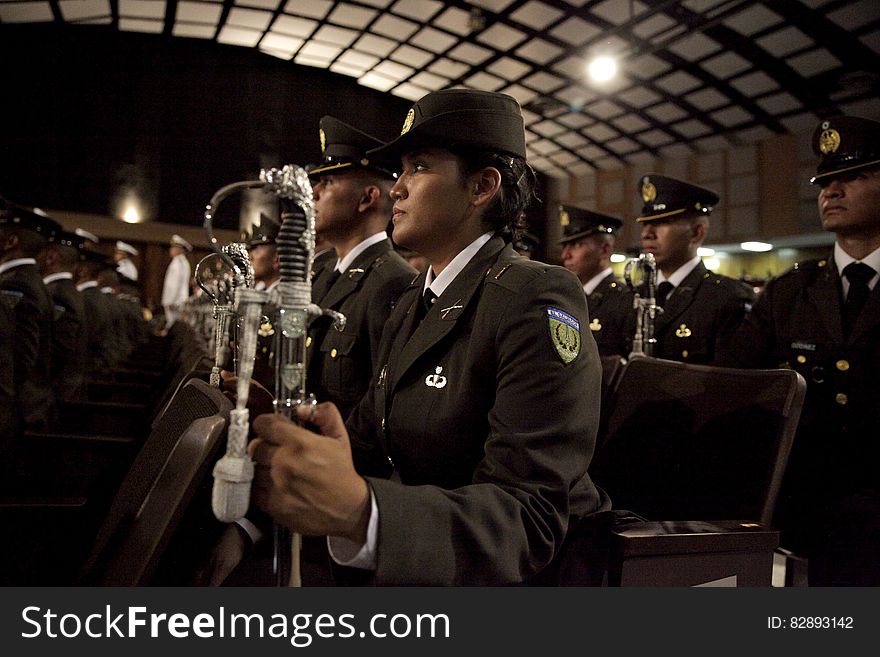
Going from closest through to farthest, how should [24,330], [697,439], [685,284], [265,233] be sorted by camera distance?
1. [697,439]
2. [685,284]
3. [24,330]
4. [265,233]

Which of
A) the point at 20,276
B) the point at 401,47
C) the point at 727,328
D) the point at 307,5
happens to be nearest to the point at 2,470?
the point at 20,276

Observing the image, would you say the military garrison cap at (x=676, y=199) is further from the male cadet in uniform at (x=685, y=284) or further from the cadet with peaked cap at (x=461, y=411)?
the cadet with peaked cap at (x=461, y=411)

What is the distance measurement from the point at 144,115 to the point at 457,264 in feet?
35.1

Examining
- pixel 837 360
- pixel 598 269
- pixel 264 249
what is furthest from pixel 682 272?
pixel 264 249

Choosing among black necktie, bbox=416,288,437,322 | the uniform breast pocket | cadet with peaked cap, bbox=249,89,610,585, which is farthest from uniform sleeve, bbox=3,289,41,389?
black necktie, bbox=416,288,437,322

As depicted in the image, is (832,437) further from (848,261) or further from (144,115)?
(144,115)

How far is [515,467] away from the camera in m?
0.92

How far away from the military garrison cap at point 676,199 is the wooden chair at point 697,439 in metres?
1.75

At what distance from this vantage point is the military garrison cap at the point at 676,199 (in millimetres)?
3104

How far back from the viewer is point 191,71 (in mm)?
10414

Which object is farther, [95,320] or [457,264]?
[95,320]

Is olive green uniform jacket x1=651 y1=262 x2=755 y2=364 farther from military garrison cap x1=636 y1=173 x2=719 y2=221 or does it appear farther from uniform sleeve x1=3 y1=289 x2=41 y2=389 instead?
uniform sleeve x1=3 y1=289 x2=41 y2=389

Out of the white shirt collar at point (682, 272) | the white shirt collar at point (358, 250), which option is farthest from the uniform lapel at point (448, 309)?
the white shirt collar at point (682, 272)

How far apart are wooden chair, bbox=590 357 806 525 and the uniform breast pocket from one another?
0.76 m
